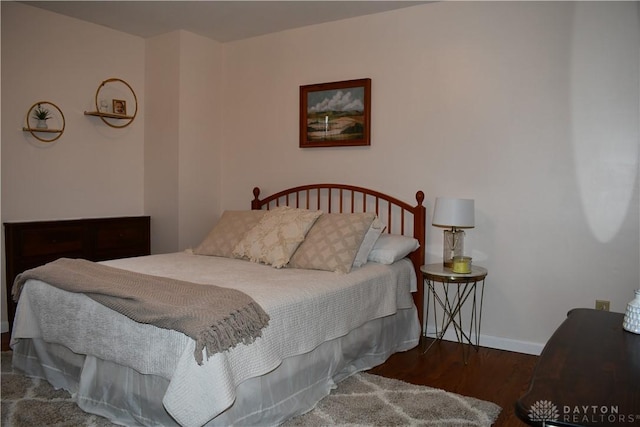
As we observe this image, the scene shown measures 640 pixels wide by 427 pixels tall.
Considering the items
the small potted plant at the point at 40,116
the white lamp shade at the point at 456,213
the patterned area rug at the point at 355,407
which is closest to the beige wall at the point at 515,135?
the white lamp shade at the point at 456,213

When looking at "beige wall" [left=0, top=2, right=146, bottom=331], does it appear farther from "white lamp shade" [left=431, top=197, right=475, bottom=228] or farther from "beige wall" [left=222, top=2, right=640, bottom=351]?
"white lamp shade" [left=431, top=197, right=475, bottom=228]

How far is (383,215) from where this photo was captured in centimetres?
398

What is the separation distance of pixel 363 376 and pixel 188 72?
9.71 feet

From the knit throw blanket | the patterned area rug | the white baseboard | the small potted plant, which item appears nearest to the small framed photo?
the small potted plant

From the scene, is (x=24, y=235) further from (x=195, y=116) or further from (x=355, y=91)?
(x=355, y=91)

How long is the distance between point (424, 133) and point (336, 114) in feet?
2.49

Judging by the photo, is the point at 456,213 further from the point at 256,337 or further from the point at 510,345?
the point at 256,337

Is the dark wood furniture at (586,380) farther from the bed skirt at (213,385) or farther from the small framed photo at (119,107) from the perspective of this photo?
the small framed photo at (119,107)

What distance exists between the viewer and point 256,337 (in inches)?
90.3

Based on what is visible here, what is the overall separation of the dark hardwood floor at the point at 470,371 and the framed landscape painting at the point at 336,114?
5.31 ft

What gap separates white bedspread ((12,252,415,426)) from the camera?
208cm

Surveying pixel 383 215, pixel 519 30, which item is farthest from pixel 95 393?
pixel 519 30

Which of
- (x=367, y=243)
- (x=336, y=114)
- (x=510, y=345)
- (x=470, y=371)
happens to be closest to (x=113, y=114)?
(x=336, y=114)

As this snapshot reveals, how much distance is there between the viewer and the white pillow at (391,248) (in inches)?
136
